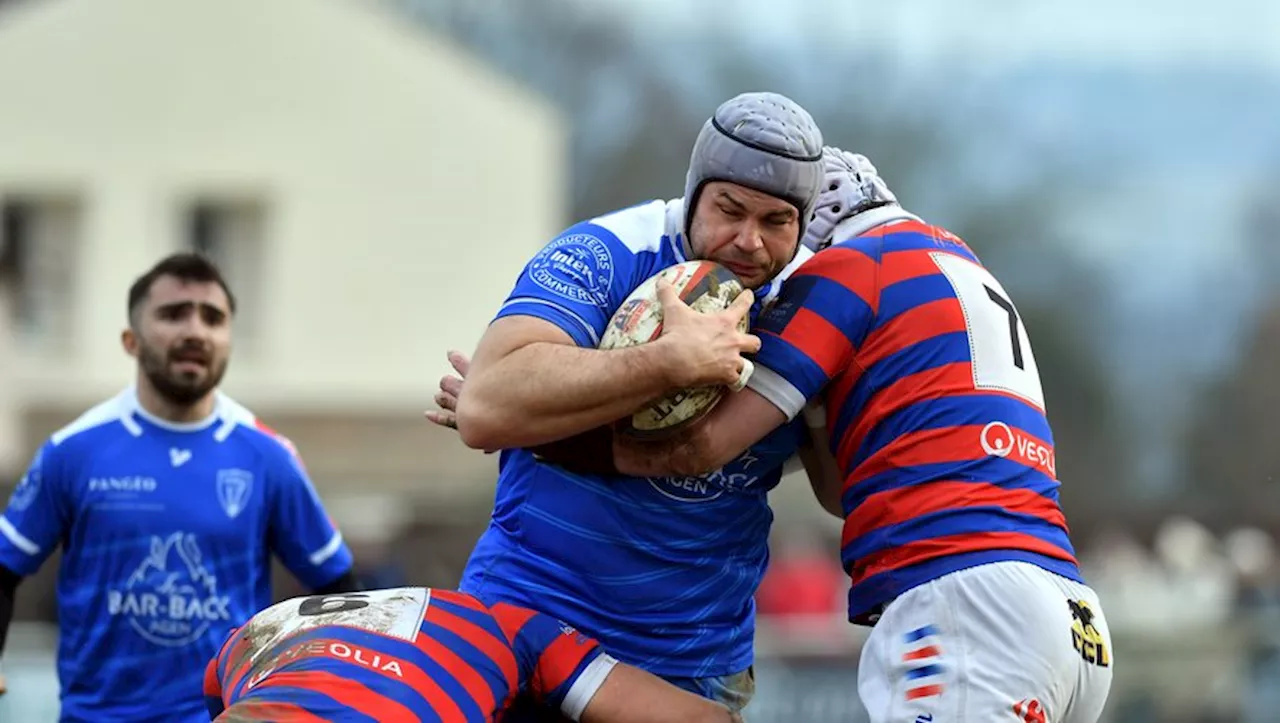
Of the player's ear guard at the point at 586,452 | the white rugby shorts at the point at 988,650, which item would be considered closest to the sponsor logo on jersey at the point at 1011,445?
the white rugby shorts at the point at 988,650

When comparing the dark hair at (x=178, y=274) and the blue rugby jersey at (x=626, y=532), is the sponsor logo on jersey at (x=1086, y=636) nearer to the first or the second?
the blue rugby jersey at (x=626, y=532)

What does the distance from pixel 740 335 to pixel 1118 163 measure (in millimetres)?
46762

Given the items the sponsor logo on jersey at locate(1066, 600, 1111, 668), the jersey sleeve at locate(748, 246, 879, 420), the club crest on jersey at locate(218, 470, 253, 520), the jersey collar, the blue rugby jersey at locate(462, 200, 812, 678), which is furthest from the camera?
the jersey collar

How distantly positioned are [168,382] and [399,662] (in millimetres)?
2608

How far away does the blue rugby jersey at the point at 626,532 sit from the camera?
17.2ft

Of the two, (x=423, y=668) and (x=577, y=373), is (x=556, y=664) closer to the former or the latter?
(x=423, y=668)

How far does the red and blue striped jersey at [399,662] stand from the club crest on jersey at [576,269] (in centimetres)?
85

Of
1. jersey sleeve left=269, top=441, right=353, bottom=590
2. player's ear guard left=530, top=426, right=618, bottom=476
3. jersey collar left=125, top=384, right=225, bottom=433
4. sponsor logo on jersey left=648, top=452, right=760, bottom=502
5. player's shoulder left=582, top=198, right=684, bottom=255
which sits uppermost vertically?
player's shoulder left=582, top=198, right=684, bottom=255

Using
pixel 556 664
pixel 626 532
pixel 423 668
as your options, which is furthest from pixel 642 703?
pixel 423 668

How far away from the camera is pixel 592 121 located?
45875 mm

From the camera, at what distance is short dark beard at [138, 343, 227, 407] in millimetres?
7082

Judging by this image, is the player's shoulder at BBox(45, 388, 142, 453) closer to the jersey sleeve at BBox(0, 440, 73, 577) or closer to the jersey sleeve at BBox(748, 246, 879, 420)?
the jersey sleeve at BBox(0, 440, 73, 577)

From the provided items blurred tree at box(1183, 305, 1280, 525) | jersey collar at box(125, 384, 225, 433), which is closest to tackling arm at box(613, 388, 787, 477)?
jersey collar at box(125, 384, 225, 433)

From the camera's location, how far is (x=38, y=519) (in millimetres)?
6988
